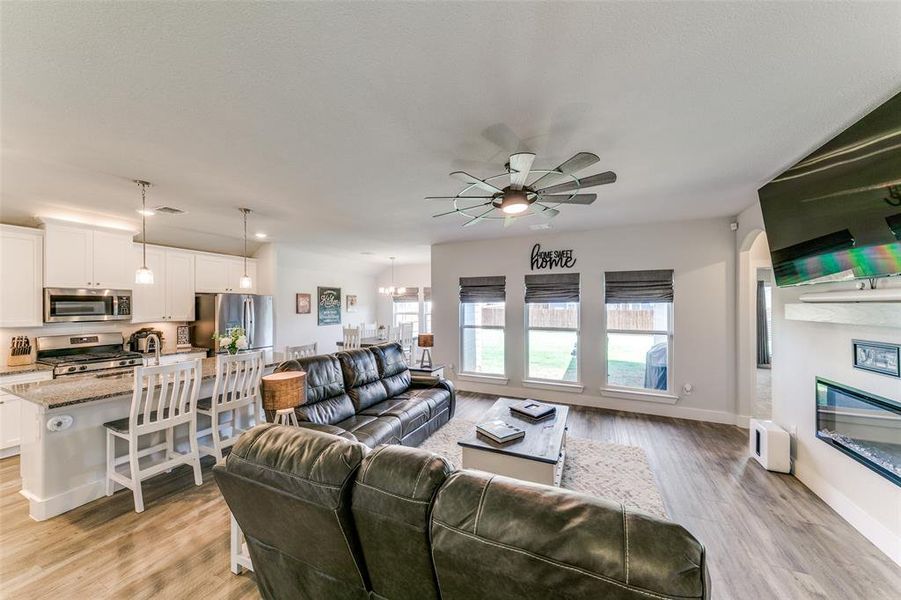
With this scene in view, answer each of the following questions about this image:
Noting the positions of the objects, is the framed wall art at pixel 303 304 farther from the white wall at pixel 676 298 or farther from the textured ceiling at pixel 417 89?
the textured ceiling at pixel 417 89

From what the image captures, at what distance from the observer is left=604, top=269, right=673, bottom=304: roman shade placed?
4.57m

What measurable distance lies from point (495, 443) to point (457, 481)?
1.66 meters

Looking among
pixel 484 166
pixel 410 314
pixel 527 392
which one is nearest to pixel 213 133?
pixel 484 166

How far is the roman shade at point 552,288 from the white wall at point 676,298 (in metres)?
0.13

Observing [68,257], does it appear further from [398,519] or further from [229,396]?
[398,519]

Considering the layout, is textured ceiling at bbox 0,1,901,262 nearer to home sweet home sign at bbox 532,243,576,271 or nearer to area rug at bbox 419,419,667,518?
home sweet home sign at bbox 532,243,576,271

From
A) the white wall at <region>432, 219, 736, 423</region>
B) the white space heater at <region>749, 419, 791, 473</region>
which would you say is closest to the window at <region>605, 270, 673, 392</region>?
the white wall at <region>432, 219, 736, 423</region>

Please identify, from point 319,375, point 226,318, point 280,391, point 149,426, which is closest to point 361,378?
point 319,375

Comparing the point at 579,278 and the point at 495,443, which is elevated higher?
the point at 579,278

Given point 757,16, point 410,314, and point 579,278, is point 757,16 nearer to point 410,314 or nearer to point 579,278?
point 579,278

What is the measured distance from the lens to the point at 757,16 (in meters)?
1.27

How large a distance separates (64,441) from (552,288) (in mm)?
5456

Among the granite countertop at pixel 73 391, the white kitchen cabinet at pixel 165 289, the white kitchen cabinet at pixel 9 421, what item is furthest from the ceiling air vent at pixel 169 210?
the white kitchen cabinet at pixel 9 421

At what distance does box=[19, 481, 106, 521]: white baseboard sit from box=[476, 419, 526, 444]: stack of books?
3.06m
